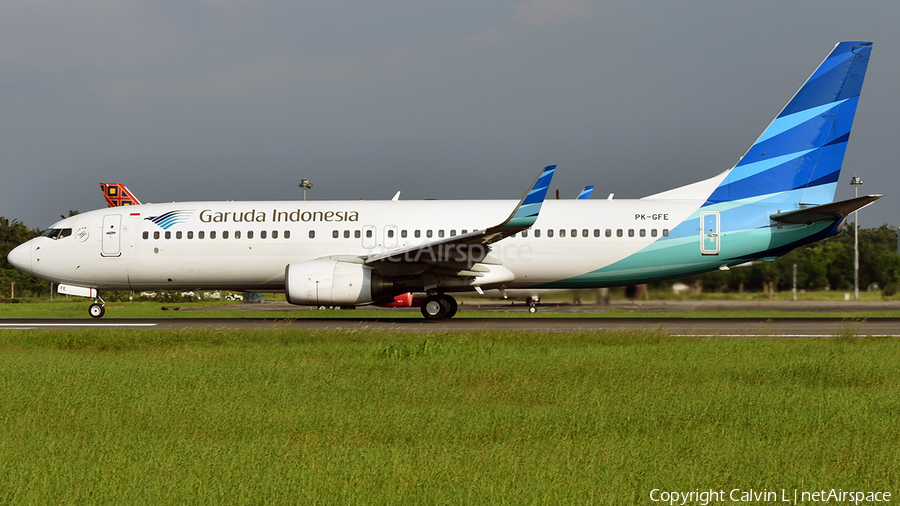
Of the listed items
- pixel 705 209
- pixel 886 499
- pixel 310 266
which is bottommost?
pixel 886 499

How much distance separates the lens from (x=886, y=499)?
4863 mm

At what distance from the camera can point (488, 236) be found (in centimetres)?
1900

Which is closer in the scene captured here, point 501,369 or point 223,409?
point 223,409

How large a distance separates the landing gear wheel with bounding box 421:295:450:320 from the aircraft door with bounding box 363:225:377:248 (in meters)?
2.27

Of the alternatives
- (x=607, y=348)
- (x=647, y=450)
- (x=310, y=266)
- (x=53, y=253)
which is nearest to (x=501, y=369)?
(x=607, y=348)

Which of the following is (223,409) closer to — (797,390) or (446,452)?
(446,452)

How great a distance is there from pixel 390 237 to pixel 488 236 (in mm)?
3388

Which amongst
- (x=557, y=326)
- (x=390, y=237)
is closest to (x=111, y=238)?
(x=390, y=237)

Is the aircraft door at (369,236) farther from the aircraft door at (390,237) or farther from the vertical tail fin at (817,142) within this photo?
the vertical tail fin at (817,142)

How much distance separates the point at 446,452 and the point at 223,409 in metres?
2.86

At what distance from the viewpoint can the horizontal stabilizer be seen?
59.8 ft

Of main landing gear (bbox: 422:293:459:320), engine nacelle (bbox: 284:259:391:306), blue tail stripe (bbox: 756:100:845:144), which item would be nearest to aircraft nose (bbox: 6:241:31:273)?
engine nacelle (bbox: 284:259:391:306)

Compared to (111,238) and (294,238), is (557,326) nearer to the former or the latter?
(294,238)

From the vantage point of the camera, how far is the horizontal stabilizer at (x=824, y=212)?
59.8 ft
